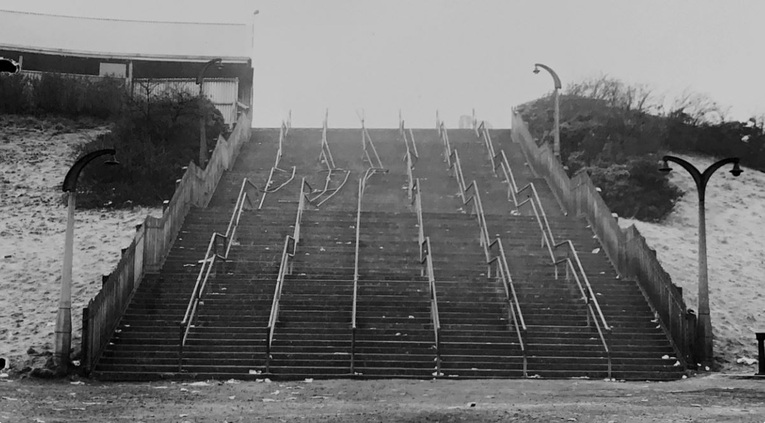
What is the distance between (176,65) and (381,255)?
873 inches

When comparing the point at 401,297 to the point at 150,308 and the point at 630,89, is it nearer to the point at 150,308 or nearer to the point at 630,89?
the point at 150,308

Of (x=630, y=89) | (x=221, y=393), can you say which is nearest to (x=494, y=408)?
(x=221, y=393)

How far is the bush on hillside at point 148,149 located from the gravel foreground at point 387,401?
11946 mm

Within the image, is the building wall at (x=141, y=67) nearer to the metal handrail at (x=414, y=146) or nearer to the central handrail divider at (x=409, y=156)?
the central handrail divider at (x=409, y=156)

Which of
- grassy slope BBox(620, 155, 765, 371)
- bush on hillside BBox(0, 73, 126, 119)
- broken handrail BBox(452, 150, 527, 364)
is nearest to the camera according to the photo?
broken handrail BBox(452, 150, 527, 364)

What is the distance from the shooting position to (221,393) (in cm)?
1277

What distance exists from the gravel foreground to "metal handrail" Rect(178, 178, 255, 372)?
1372mm

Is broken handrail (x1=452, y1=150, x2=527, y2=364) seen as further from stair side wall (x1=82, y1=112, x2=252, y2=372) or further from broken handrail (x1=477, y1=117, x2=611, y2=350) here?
stair side wall (x1=82, y1=112, x2=252, y2=372)

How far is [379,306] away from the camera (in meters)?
17.4

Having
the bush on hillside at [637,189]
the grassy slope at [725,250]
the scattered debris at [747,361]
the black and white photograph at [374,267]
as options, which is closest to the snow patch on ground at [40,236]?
the black and white photograph at [374,267]

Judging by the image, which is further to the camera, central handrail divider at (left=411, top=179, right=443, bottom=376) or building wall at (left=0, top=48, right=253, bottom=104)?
building wall at (left=0, top=48, right=253, bottom=104)

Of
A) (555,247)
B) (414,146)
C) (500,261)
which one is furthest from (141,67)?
(500,261)

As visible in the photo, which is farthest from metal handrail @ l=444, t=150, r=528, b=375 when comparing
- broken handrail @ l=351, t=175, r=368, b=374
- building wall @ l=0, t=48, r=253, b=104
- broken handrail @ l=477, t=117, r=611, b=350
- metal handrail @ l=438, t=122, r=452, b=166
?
building wall @ l=0, t=48, r=253, b=104

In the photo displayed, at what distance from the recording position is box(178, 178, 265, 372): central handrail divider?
1563cm
